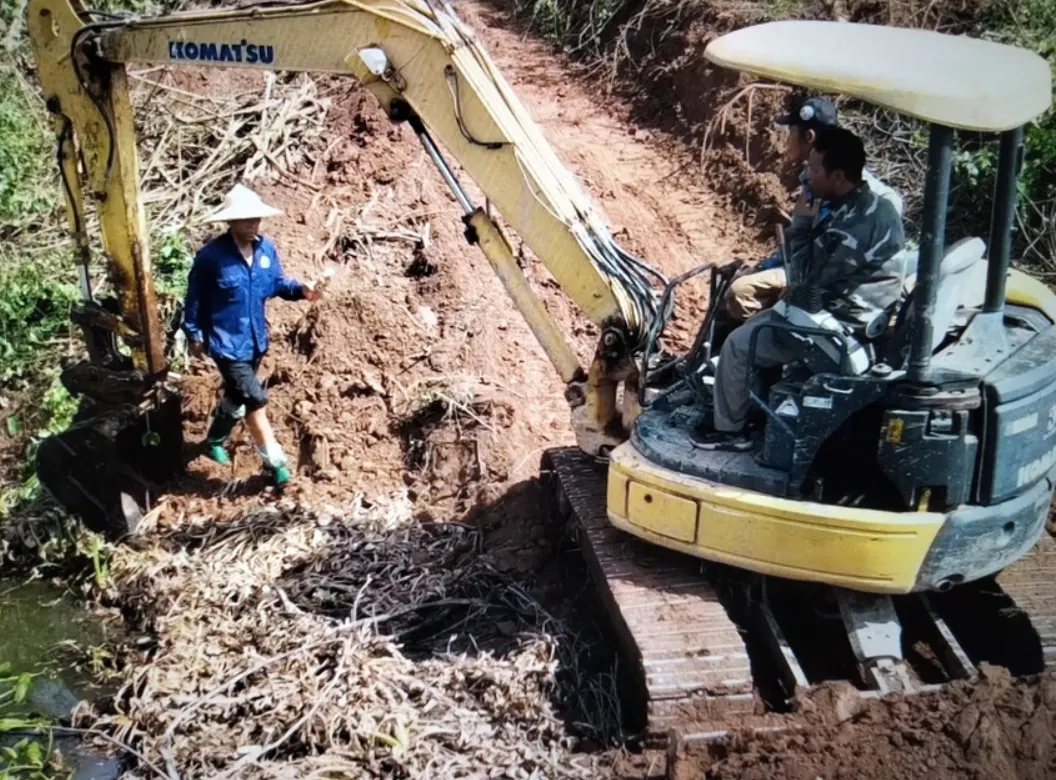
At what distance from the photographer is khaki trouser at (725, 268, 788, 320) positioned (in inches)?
225

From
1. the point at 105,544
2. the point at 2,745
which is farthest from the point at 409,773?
the point at 105,544

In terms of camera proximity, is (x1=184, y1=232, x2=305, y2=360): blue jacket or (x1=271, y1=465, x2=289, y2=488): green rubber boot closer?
(x1=184, y1=232, x2=305, y2=360): blue jacket

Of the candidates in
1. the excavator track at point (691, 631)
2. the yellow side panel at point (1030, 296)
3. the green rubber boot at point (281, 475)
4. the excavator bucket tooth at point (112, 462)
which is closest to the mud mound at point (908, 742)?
the excavator track at point (691, 631)

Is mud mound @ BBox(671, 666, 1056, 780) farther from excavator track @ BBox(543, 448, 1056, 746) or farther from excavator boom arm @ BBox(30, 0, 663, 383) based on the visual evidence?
excavator boom arm @ BBox(30, 0, 663, 383)

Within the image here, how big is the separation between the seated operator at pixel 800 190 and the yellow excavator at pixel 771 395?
18 cm

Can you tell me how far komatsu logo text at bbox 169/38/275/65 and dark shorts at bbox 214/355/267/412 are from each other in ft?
5.42

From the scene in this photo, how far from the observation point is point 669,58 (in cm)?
1091

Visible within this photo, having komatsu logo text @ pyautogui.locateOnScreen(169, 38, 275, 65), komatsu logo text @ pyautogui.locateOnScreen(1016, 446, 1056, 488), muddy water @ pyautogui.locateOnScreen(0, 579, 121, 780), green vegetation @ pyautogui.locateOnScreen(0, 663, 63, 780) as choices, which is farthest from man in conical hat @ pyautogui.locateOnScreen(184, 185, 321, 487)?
komatsu logo text @ pyautogui.locateOnScreen(1016, 446, 1056, 488)

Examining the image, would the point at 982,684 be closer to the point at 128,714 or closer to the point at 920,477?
the point at 920,477

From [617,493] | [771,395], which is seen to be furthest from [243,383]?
[771,395]

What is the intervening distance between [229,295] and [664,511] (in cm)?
276

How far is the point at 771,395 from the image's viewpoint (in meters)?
4.90

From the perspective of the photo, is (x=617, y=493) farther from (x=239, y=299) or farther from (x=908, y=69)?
(x=239, y=299)

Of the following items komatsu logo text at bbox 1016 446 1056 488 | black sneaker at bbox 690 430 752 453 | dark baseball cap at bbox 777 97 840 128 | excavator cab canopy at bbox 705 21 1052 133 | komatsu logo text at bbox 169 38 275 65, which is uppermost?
excavator cab canopy at bbox 705 21 1052 133
